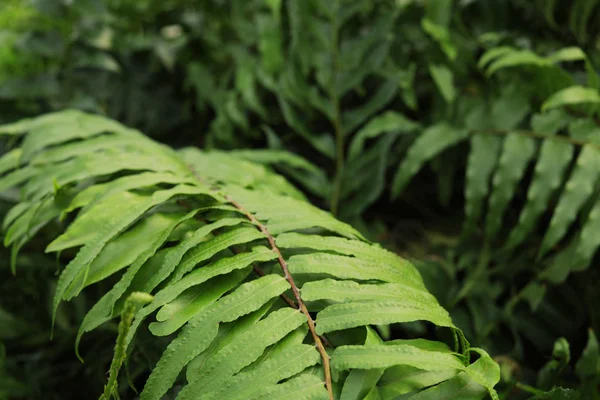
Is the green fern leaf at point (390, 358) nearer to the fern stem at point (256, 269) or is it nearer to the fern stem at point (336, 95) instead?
the fern stem at point (256, 269)

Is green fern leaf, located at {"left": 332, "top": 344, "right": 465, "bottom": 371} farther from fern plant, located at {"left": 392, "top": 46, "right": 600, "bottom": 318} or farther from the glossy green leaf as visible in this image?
the glossy green leaf

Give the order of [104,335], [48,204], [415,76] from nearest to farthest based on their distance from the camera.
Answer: [48,204] → [104,335] → [415,76]

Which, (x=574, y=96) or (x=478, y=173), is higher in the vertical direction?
(x=574, y=96)

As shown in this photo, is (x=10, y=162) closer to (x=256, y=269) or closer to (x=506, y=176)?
(x=256, y=269)

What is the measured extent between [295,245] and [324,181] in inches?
23.1

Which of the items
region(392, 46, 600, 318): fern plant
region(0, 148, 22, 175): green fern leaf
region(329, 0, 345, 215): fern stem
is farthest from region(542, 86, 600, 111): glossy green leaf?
region(0, 148, 22, 175): green fern leaf

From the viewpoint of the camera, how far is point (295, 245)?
2.41 ft

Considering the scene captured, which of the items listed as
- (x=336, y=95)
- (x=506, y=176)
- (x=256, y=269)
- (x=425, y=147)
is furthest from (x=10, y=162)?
(x=506, y=176)

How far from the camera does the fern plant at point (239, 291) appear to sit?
22.6 inches

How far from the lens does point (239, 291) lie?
66cm

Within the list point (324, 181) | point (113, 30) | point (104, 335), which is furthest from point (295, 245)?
point (113, 30)

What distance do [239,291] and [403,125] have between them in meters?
0.74

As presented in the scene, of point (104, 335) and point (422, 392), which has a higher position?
point (422, 392)

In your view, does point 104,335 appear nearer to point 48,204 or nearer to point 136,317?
point 48,204
